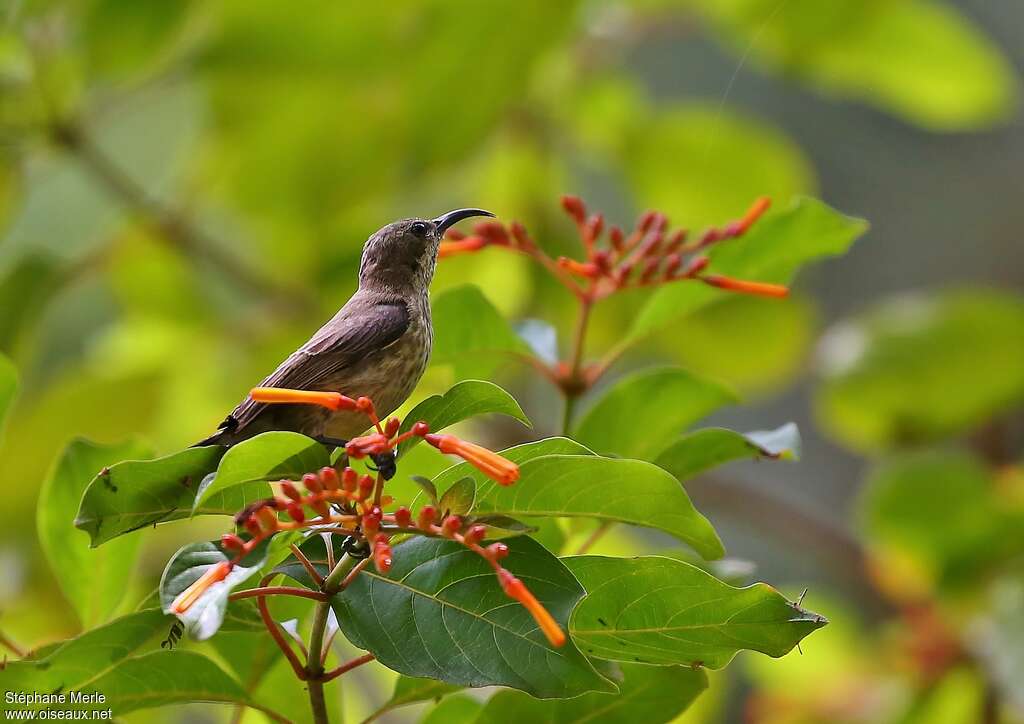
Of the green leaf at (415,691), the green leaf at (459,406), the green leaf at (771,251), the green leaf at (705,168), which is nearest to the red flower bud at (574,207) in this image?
the green leaf at (771,251)

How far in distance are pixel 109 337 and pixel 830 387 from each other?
55.5 inches

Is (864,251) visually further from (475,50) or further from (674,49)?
(475,50)

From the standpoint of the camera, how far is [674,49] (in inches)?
108

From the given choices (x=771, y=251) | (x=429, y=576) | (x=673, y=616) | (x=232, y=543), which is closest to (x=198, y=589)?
(x=232, y=543)

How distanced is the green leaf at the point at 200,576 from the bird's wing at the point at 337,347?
0.37 ft

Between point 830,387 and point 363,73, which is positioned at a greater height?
point 363,73

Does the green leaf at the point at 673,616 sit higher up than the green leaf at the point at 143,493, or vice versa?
the green leaf at the point at 143,493

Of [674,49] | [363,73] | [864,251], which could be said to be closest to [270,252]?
[363,73]

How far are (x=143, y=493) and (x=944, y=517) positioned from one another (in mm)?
1389

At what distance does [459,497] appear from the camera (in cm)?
61

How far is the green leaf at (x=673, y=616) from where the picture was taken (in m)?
0.62

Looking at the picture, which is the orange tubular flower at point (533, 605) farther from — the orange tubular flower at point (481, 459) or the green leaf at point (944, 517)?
the green leaf at point (944, 517)

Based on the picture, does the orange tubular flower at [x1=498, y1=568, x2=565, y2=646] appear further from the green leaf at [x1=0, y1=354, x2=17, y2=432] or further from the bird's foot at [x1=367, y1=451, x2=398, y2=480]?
the green leaf at [x1=0, y1=354, x2=17, y2=432]

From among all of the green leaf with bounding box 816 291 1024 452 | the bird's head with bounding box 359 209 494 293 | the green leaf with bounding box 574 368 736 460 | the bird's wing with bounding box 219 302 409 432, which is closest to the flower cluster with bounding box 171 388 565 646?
the bird's wing with bounding box 219 302 409 432
